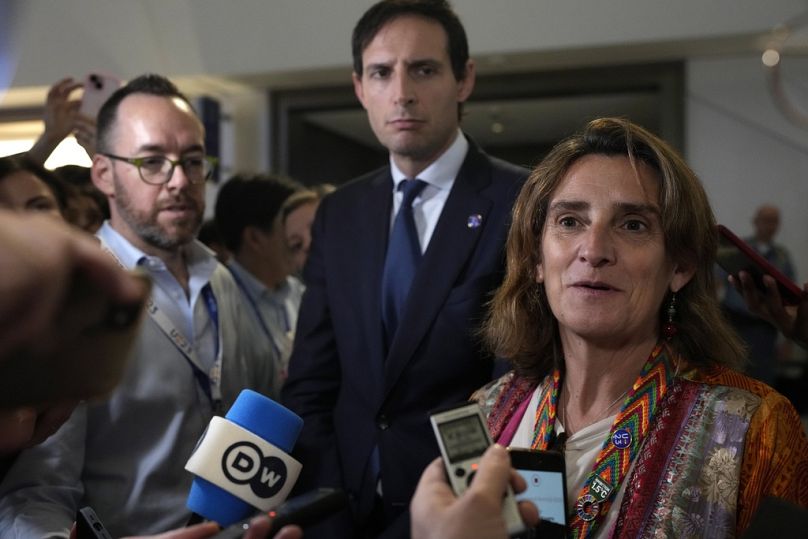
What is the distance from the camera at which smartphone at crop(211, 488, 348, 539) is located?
1139mm

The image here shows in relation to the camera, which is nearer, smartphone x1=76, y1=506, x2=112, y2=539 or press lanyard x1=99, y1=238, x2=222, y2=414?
smartphone x1=76, y1=506, x2=112, y2=539

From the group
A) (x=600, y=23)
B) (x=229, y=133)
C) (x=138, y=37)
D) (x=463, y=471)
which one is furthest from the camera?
(x=229, y=133)

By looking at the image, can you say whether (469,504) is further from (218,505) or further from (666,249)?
(666,249)

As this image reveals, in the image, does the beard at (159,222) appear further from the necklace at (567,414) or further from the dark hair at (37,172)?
the necklace at (567,414)

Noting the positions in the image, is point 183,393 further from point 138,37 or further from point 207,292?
point 138,37

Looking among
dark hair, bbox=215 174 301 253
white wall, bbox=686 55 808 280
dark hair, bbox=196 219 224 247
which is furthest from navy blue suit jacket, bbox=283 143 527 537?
white wall, bbox=686 55 808 280

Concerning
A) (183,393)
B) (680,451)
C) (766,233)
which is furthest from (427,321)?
(766,233)

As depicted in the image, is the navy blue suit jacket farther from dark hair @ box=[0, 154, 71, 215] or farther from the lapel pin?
dark hair @ box=[0, 154, 71, 215]

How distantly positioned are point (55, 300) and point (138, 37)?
6.49 meters

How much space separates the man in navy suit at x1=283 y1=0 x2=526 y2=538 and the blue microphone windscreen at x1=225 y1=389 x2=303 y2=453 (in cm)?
65

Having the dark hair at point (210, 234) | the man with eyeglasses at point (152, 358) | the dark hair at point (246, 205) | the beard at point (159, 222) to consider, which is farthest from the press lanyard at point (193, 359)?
the dark hair at point (210, 234)

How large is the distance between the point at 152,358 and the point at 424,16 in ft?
3.84

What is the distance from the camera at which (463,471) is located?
1079mm

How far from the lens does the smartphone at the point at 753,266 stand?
1887 millimetres
